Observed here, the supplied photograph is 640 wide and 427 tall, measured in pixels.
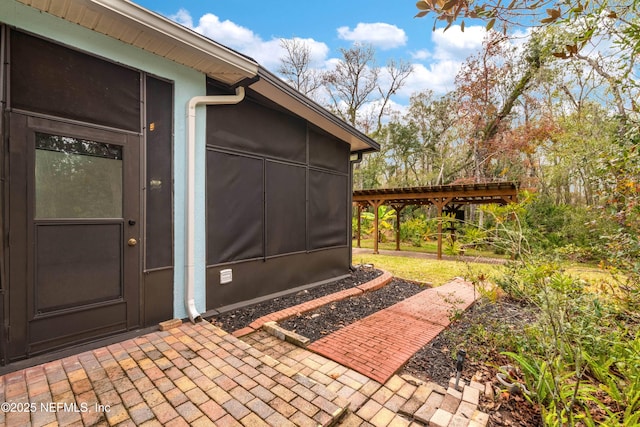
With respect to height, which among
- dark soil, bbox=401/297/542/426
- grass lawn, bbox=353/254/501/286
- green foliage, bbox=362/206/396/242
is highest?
green foliage, bbox=362/206/396/242

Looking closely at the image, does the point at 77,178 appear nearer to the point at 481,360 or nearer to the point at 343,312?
the point at 343,312

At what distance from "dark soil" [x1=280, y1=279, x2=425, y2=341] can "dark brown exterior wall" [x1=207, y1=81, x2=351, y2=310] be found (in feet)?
2.86

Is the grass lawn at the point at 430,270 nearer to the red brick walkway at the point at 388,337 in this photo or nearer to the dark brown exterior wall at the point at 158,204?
the red brick walkway at the point at 388,337

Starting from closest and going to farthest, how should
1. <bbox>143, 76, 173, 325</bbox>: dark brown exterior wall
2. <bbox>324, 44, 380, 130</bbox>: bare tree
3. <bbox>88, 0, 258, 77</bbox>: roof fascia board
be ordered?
1. <bbox>88, 0, 258, 77</bbox>: roof fascia board
2. <bbox>143, 76, 173, 325</bbox>: dark brown exterior wall
3. <bbox>324, 44, 380, 130</bbox>: bare tree

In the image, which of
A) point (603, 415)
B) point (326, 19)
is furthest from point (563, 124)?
point (603, 415)

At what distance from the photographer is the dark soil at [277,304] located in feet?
11.4

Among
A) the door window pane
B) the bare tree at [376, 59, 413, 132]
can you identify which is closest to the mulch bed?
the door window pane

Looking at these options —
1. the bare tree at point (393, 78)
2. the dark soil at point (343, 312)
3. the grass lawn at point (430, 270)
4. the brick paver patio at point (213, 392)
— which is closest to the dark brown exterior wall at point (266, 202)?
the dark soil at point (343, 312)

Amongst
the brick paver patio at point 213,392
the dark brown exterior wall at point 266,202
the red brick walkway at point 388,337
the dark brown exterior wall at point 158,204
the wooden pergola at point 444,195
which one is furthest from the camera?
the wooden pergola at point 444,195

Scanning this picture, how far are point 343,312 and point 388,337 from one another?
36.9 inches

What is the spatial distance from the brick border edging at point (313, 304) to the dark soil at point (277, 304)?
0.14m

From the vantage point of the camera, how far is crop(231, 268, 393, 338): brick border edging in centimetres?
331

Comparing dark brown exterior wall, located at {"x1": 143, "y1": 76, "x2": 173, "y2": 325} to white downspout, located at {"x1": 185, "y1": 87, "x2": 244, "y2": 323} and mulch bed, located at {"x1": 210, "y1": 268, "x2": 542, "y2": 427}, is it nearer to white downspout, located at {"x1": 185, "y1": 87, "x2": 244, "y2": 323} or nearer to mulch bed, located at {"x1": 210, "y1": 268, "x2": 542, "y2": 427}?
white downspout, located at {"x1": 185, "y1": 87, "x2": 244, "y2": 323}

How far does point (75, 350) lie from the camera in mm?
2553
